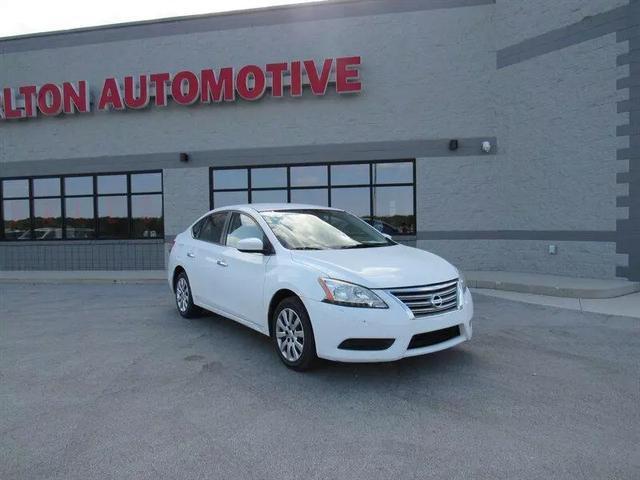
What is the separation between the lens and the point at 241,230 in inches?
229

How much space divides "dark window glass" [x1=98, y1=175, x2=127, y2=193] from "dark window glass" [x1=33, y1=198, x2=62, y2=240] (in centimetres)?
150

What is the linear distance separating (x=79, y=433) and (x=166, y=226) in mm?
10431

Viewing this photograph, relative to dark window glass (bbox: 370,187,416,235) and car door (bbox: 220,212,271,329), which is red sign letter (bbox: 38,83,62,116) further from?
car door (bbox: 220,212,271,329)

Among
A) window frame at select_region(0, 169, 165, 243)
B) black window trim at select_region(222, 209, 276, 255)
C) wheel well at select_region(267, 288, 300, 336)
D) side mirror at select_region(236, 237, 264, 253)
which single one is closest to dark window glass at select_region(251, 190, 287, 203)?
window frame at select_region(0, 169, 165, 243)

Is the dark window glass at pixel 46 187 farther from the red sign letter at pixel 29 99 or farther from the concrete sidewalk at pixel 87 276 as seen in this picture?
the concrete sidewalk at pixel 87 276

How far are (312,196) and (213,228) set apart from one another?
634 centimetres

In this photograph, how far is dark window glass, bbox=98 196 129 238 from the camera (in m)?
13.8

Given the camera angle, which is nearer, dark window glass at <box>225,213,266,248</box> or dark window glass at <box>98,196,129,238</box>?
dark window glass at <box>225,213,266,248</box>

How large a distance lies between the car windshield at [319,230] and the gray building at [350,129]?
6407mm

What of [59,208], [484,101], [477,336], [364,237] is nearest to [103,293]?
[59,208]

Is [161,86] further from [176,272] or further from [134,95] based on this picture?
[176,272]

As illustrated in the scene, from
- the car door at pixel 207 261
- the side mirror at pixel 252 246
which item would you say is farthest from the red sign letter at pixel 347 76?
the side mirror at pixel 252 246

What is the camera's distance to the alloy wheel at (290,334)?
15.0 ft

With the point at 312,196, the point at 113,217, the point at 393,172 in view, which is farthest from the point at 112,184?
the point at 393,172
